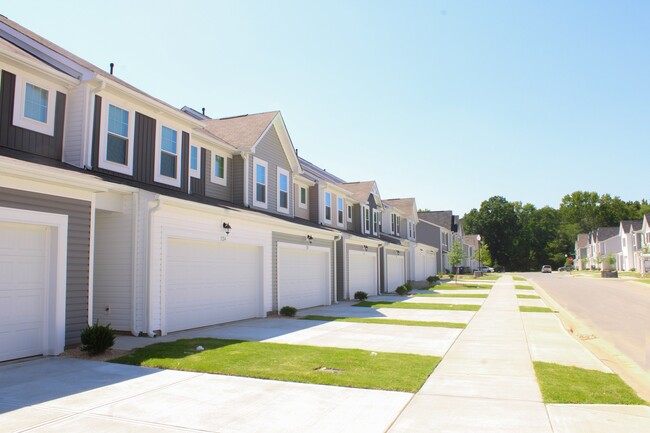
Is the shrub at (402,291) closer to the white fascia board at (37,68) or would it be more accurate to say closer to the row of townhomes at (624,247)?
the white fascia board at (37,68)

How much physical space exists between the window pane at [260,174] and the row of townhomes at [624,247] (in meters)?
57.4

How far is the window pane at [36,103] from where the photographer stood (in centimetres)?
1012

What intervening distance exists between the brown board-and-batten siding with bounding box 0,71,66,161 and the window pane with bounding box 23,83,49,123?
277 mm

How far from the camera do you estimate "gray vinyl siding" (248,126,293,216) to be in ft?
60.5

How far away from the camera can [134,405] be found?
590 centimetres

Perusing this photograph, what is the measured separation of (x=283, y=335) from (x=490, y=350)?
15.9 feet

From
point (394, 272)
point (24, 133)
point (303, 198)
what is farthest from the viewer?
point (394, 272)

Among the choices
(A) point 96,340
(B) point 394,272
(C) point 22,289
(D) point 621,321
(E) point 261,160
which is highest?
(E) point 261,160

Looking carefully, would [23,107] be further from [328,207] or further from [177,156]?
[328,207]

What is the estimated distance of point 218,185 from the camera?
56.9ft

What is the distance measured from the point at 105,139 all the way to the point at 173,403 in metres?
7.88

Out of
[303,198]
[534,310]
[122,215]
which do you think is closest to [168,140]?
[122,215]

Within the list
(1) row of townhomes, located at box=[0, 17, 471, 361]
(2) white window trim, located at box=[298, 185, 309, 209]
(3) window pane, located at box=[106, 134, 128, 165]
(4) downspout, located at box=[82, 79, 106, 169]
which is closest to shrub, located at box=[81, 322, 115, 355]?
(1) row of townhomes, located at box=[0, 17, 471, 361]

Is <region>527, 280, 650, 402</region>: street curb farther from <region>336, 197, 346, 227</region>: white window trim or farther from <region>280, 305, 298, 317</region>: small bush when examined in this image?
<region>336, 197, 346, 227</region>: white window trim
